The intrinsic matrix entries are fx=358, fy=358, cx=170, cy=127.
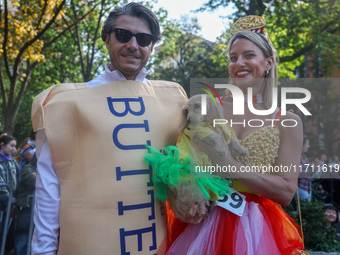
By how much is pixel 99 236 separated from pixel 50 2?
8593mm

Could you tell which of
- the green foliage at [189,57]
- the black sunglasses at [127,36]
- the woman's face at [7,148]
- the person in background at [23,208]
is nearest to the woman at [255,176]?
the black sunglasses at [127,36]

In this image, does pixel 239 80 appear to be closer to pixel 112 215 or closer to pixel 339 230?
pixel 112 215

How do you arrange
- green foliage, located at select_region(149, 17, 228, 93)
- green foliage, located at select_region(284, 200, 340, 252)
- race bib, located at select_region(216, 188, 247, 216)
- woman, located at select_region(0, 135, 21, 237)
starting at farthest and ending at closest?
green foliage, located at select_region(149, 17, 228, 93)
green foliage, located at select_region(284, 200, 340, 252)
woman, located at select_region(0, 135, 21, 237)
race bib, located at select_region(216, 188, 247, 216)

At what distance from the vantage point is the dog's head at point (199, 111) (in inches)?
74.2

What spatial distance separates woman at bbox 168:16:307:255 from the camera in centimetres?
189

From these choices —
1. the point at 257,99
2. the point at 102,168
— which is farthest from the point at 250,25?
the point at 102,168

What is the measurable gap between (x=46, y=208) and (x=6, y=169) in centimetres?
346

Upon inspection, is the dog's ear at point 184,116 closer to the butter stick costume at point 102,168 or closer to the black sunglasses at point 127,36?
the butter stick costume at point 102,168

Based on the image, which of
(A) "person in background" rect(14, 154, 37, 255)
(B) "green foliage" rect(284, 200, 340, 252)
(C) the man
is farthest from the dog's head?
(B) "green foliage" rect(284, 200, 340, 252)

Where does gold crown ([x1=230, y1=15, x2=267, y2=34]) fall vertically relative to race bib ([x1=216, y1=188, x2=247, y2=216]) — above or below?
A: above

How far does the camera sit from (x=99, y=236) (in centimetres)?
186

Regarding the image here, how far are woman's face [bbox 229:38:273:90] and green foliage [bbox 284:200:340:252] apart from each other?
3587mm

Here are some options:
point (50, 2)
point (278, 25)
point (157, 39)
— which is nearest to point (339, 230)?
point (278, 25)

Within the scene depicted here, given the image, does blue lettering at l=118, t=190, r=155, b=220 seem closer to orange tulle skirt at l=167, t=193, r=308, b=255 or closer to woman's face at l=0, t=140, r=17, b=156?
orange tulle skirt at l=167, t=193, r=308, b=255
